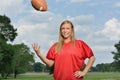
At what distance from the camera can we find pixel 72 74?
8297mm

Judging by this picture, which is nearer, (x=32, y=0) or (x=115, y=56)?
(x=32, y=0)

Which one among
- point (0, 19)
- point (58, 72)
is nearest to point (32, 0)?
point (58, 72)

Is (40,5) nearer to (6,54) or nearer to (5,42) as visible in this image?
(6,54)

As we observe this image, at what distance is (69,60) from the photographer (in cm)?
830

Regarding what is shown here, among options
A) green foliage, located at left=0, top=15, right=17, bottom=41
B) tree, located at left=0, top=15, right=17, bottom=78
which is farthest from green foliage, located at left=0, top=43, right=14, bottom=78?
green foliage, located at left=0, top=15, right=17, bottom=41

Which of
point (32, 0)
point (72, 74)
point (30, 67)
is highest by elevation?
point (32, 0)

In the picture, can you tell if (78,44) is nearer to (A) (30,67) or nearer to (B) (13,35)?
(B) (13,35)

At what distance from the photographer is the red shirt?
8.31m

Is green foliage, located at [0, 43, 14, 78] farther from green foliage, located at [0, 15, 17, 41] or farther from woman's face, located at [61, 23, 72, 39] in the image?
woman's face, located at [61, 23, 72, 39]

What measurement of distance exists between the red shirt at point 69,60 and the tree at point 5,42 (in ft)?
232

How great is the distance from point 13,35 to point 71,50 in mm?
79741

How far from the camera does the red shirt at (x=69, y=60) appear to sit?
27.3 feet

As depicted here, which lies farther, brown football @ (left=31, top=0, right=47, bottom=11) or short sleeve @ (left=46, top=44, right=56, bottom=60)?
brown football @ (left=31, top=0, right=47, bottom=11)

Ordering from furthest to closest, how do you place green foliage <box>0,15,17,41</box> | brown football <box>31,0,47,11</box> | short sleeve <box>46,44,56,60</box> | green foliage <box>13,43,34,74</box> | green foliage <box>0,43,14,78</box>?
green foliage <box>13,43,34,74</box> → green foliage <box>0,15,17,41</box> → green foliage <box>0,43,14,78</box> → brown football <box>31,0,47,11</box> → short sleeve <box>46,44,56,60</box>
